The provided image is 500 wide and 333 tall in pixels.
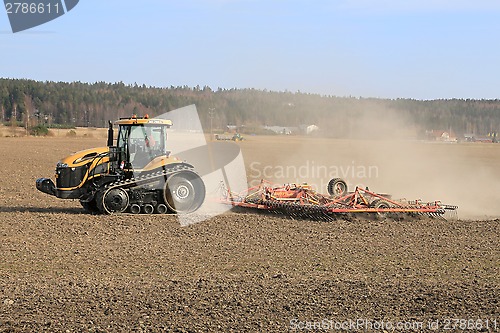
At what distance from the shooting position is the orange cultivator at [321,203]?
53.0 feet

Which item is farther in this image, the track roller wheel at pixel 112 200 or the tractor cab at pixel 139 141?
the tractor cab at pixel 139 141

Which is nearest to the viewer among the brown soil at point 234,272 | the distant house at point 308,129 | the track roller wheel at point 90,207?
the brown soil at point 234,272

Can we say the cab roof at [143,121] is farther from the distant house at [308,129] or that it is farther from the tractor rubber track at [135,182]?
the distant house at [308,129]

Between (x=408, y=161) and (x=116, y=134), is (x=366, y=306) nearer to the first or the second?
(x=116, y=134)

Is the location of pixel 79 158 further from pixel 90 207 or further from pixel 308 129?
pixel 308 129

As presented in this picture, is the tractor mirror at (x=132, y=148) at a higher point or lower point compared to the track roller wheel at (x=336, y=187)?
higher

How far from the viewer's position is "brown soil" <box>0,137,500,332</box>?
7.87m

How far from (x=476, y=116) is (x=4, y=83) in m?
106

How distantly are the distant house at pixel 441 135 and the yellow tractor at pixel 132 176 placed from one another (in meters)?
23.0

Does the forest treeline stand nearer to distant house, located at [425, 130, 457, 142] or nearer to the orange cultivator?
distant house, located at [425, 130, 457, 142]

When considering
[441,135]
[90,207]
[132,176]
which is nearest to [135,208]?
[132,176]

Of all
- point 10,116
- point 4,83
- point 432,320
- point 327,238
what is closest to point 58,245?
point 327,238

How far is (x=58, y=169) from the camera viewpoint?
16141mm

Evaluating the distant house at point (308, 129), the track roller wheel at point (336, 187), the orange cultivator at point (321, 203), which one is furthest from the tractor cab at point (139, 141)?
the distant house at point (308, 129)
